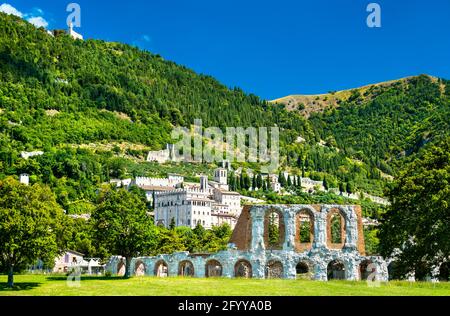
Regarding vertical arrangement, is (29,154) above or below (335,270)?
above

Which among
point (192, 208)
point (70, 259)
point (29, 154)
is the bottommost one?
point (70, 259)

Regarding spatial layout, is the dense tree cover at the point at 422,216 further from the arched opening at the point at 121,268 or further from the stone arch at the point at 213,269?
the arched opening at the point at 121,268

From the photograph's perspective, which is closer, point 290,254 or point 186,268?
point 290,254

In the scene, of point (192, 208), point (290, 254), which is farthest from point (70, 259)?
point (192, 208)

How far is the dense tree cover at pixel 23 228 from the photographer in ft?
150

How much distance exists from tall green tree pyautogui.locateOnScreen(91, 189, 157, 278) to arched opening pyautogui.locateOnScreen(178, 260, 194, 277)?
5837mm

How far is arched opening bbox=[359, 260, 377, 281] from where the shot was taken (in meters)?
60.1

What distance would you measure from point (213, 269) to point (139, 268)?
28.7ft

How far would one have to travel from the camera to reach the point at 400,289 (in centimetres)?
4175

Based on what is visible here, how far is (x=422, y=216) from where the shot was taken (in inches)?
1925

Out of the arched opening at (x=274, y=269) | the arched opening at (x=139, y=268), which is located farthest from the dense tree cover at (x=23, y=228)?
the arched opening at (x=274, y=269)

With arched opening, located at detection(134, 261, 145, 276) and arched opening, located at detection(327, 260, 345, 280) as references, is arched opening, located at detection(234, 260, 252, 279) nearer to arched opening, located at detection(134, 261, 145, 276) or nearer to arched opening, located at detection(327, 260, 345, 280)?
arched opening, located at detection(327, 260, 345, 280)

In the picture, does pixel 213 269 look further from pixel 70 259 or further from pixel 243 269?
pixel 70 259

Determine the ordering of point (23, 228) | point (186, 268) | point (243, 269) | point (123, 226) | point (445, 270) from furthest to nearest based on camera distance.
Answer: point (186, 268) < point (243, 269) < point (123, 226) < point (445, 270) < point (23, 228)
